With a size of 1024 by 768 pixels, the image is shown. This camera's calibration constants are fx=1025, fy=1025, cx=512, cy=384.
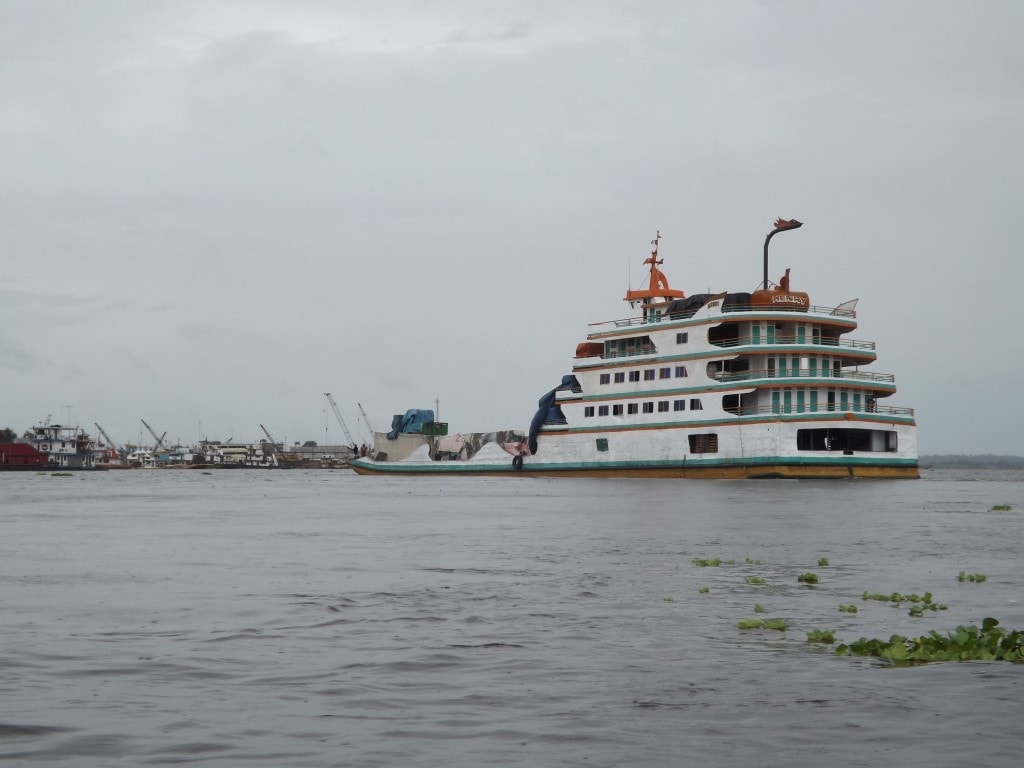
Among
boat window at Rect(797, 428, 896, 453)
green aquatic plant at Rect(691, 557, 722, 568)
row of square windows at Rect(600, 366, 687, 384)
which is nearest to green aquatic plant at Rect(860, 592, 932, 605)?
green aquatic plant at Rect(691, 557, 722, 568)

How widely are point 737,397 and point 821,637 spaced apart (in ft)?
182

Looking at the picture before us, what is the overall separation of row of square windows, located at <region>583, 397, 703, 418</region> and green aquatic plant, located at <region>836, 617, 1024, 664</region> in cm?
5606

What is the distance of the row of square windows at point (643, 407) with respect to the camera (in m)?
66.5

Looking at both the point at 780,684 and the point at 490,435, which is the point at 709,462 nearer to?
the point at 490,435

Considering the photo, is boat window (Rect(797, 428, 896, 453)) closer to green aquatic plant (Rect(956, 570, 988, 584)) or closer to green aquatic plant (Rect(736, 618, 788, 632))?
green aquatic plant (Rect(956, 570, 988, 584))

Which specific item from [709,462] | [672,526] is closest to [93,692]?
[672,526]

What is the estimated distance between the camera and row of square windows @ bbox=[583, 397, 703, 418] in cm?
6646

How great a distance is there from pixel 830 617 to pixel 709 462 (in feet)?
173

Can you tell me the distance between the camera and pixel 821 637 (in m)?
11.0

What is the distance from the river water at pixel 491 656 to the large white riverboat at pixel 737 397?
37.7 metres

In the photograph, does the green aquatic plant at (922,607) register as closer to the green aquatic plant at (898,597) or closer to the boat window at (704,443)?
the green aquatic plant at (898,597)

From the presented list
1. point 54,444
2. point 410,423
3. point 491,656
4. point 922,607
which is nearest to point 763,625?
point 922,607

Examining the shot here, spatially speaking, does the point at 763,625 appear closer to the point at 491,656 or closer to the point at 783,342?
the point at 491,656

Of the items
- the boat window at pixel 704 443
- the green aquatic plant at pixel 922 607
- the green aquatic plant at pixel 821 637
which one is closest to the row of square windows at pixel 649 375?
the boat window at pixel 704 443
